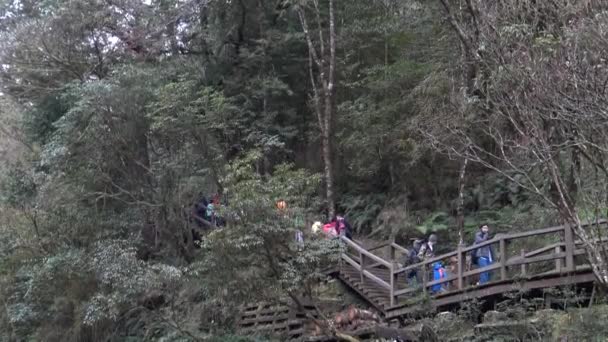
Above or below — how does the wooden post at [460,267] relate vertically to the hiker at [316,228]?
below

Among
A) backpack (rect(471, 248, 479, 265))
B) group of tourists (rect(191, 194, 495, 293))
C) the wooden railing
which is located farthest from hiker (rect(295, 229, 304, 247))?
backpack (rect(471, 248, 479, 265))

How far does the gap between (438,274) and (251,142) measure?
308 inches

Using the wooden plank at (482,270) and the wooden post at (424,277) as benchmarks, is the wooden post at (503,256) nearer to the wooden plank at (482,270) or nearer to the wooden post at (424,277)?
the wooden plank at (482,270)

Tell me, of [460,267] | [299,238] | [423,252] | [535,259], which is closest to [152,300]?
[299,238]

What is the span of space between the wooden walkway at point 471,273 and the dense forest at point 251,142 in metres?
0.81

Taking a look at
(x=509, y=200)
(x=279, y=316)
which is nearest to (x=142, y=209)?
(x=279, y=316)

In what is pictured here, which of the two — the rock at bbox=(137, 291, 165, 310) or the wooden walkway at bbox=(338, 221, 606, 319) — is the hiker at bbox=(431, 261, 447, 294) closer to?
the wooden walkway at bbox=(338, 221, 606, 319)

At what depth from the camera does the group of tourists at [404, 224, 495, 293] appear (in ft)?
43.9

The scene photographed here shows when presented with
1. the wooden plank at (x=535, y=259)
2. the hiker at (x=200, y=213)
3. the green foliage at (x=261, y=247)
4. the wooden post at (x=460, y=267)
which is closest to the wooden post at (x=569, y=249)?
the wooden plank at (x=535, y=259)

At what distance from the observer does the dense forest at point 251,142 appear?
10055mm

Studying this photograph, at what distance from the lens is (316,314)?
14.4m

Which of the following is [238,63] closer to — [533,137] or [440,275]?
[440,275]

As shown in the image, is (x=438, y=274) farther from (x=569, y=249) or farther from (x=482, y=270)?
(x=569, y=249)

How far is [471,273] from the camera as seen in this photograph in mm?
12547
